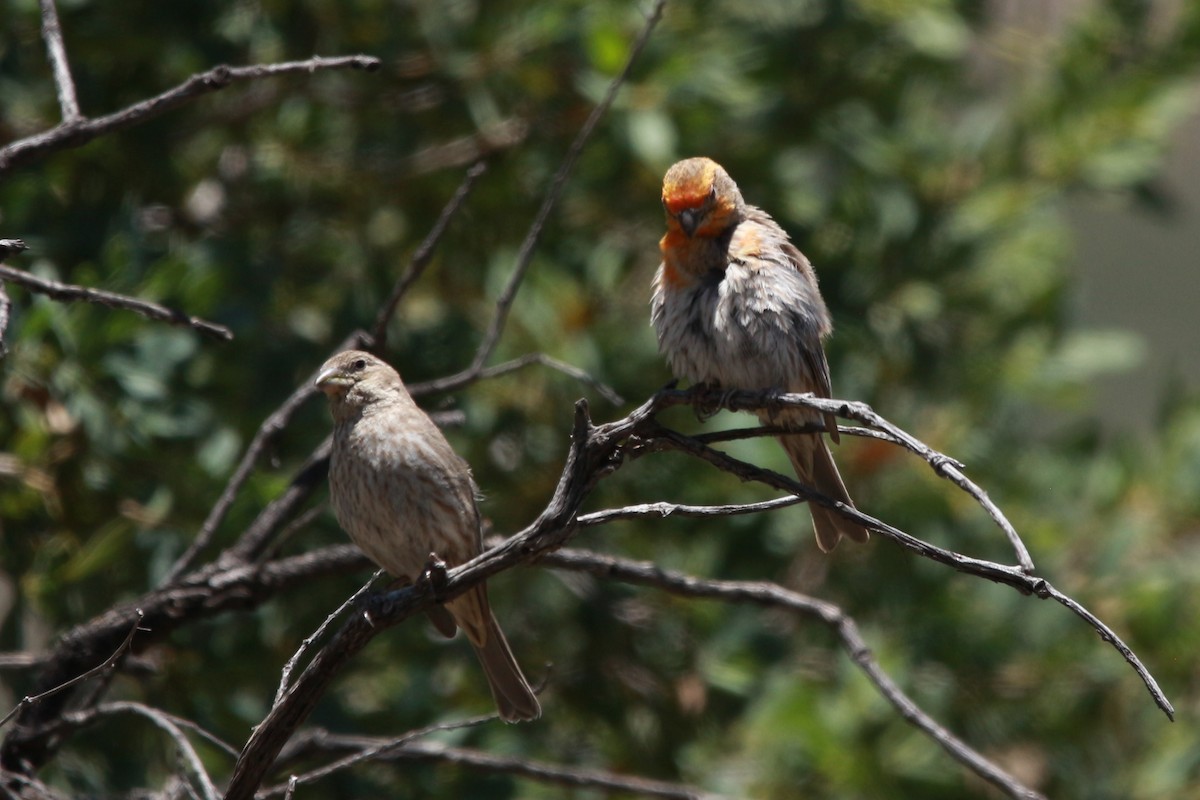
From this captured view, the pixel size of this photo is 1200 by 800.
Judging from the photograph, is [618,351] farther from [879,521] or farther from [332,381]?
[879,521]

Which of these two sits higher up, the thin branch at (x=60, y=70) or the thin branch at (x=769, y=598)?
the thin branch at (x=60, y=70)

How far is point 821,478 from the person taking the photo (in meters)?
4.70

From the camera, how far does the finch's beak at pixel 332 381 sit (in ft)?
14.2

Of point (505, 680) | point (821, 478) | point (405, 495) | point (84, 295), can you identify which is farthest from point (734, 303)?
point (84, 295)

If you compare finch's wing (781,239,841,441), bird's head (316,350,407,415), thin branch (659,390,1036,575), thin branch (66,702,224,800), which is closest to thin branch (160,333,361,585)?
bird's head (316,350,407,415)

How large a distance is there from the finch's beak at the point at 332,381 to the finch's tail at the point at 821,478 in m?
1.35

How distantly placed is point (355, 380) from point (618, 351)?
1.68 m

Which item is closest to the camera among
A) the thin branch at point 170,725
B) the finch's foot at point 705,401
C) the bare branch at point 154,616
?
the thin branch at point 170,725

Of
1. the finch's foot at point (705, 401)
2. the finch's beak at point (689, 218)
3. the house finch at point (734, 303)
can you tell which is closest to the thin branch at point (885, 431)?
the finch's foot at point (705, 401)

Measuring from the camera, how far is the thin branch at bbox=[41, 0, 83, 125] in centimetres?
321

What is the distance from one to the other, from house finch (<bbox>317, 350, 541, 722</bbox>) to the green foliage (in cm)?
31

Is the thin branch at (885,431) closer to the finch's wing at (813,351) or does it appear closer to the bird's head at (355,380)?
the finch's wing at (813,351)

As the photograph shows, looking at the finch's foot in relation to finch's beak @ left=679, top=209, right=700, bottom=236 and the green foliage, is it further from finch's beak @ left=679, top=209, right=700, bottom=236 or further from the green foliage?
the green foliage

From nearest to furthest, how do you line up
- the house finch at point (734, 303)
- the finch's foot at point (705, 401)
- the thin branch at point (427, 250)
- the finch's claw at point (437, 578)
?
the finch's claw at point (437, 578) → the thin branch at point (427, 250) → the finch's foot at point (705, 401) → the house finch at point (734, 303)
